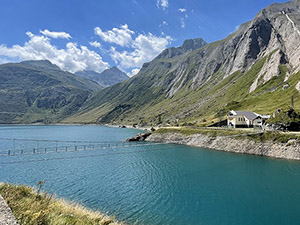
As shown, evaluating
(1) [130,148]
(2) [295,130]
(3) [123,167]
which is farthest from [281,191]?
(1) [130,148]

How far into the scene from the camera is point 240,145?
77.4 meters

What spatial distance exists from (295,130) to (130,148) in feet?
226

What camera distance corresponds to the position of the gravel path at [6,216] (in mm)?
15359

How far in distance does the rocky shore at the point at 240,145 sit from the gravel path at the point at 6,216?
72.4 metres

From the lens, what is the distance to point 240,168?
5647 centimetres

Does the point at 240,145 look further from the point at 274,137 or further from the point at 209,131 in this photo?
the point at 209,131

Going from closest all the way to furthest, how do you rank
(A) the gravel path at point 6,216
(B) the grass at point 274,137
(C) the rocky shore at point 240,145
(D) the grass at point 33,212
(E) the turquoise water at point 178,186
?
(A) the gravel path at point 6,216 < (D) the grass at point 33,212 < (E) the turquoise water at point 178,186 < (C) the rocky shore at point 240,145 < (B) the grass at point 274,137

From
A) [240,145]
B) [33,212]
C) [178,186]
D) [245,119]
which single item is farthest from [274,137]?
[33,212]

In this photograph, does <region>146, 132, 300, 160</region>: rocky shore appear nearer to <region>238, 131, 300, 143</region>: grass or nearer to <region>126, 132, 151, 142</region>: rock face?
<region>238, 131, 300, 143</region>: grass

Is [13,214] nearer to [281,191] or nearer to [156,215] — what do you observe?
[156,215]

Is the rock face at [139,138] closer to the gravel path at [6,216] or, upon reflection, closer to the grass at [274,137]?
the grass at [274,137]

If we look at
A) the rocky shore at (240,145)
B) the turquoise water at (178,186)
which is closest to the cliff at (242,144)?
the rocky shore at (240,145)

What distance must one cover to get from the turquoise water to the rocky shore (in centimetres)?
446

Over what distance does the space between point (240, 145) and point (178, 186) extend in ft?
148
